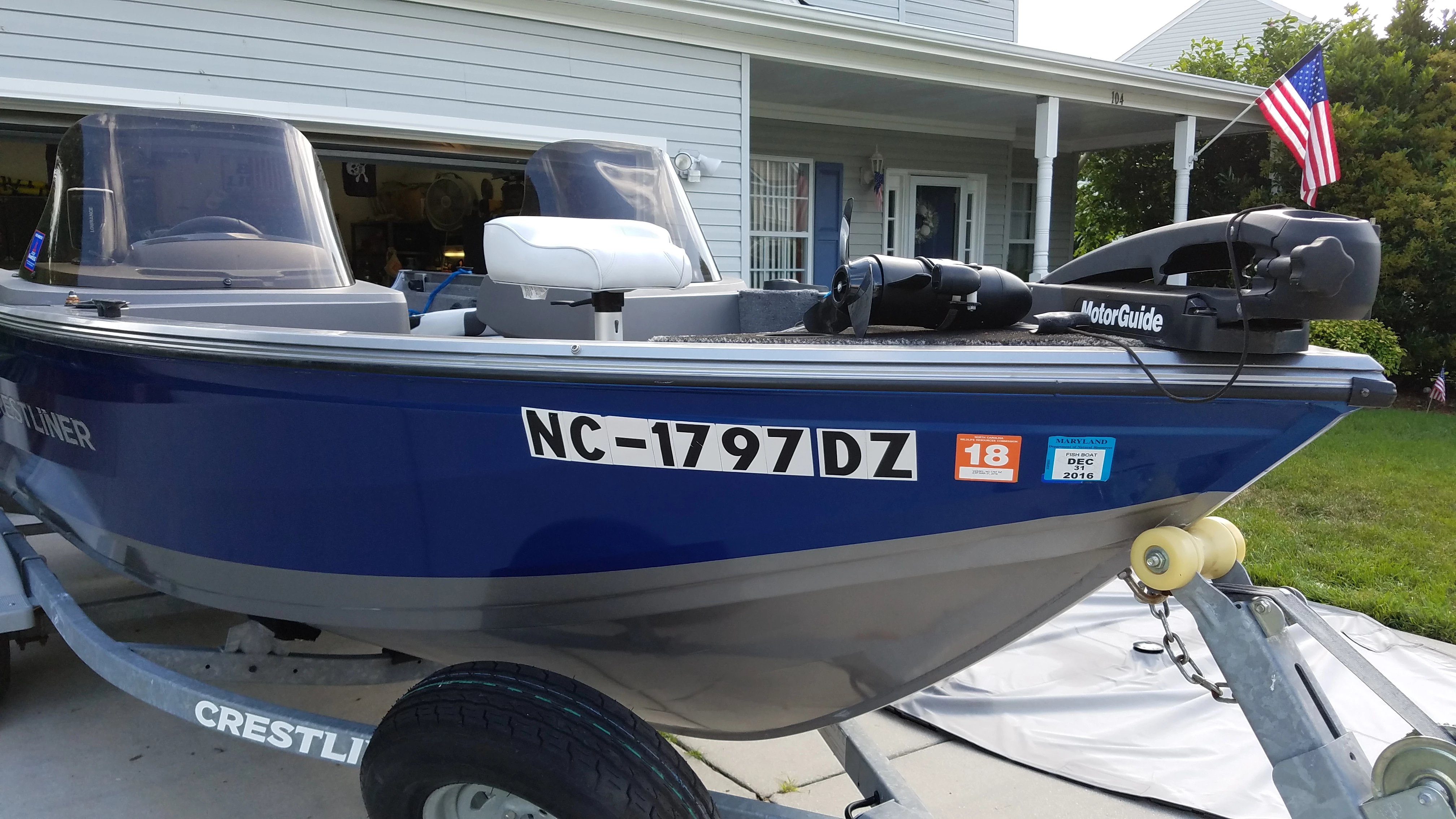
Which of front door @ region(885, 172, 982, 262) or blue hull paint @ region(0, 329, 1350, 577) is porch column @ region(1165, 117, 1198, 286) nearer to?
front door @ region(885, 172, 982, 262)

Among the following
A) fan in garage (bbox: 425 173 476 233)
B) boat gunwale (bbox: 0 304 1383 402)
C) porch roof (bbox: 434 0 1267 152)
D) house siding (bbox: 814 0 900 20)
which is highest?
house siding (bbox: 814 0 900 20)

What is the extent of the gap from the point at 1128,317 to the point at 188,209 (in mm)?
2748

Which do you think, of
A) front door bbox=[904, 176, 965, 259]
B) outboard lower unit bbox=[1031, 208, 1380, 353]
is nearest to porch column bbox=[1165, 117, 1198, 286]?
front door bbox=[904, 176, 965, 259]

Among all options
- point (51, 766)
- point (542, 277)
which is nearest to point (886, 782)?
point (542, 277)

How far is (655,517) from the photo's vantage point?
1827 mm

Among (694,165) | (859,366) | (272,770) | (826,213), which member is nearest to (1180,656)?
(859,366)

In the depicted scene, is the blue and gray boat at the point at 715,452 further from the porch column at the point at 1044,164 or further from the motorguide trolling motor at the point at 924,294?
the porch column at the point at 1044,164

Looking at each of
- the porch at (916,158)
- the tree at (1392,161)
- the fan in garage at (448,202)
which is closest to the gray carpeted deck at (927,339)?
the porch at (916,158)

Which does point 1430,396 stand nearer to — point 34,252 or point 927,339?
point 927,339

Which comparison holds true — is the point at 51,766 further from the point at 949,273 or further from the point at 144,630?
the point at 949,273

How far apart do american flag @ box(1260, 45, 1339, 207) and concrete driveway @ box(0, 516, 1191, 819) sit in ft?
22.3

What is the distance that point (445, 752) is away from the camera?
5.85ft

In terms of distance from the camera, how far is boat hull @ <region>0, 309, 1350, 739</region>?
1.64 metres

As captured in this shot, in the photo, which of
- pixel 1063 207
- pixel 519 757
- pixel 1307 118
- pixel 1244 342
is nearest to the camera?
pixel 1244 342
